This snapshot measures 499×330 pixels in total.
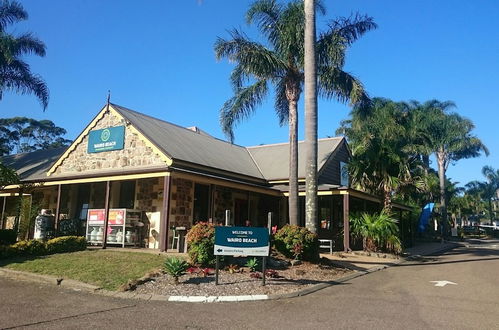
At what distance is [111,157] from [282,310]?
13.3 metres

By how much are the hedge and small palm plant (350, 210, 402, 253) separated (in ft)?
36.9

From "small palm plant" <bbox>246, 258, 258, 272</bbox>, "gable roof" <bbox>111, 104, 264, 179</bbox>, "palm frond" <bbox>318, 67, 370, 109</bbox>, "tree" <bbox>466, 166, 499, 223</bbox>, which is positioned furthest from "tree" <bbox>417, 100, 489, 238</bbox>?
"tree" <bbox>466, 166, 499, 223</bbox>

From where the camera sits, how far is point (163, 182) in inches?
714

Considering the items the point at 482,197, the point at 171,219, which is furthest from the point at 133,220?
the point at 482,197

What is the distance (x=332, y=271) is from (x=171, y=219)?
23.5 feet

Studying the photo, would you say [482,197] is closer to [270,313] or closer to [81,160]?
[81,160]

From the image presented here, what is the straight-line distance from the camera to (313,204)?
1416 cm

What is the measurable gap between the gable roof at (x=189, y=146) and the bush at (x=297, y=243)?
5855 millimetres

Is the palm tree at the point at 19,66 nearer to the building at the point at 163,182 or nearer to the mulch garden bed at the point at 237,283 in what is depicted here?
the building at the point at 163,182

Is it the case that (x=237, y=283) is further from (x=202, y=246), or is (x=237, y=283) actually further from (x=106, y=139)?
(x=106, y=139)

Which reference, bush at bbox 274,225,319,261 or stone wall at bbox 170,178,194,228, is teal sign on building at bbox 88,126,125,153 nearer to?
stone wall at bbox 170,178,194,228

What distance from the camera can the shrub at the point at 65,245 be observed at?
14.5 metres

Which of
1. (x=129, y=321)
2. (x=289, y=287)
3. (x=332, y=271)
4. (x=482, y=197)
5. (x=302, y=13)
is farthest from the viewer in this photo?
(x=482, y=197)

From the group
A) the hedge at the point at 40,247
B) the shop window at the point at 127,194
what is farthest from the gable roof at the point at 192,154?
the hedge at the point at 40,247
